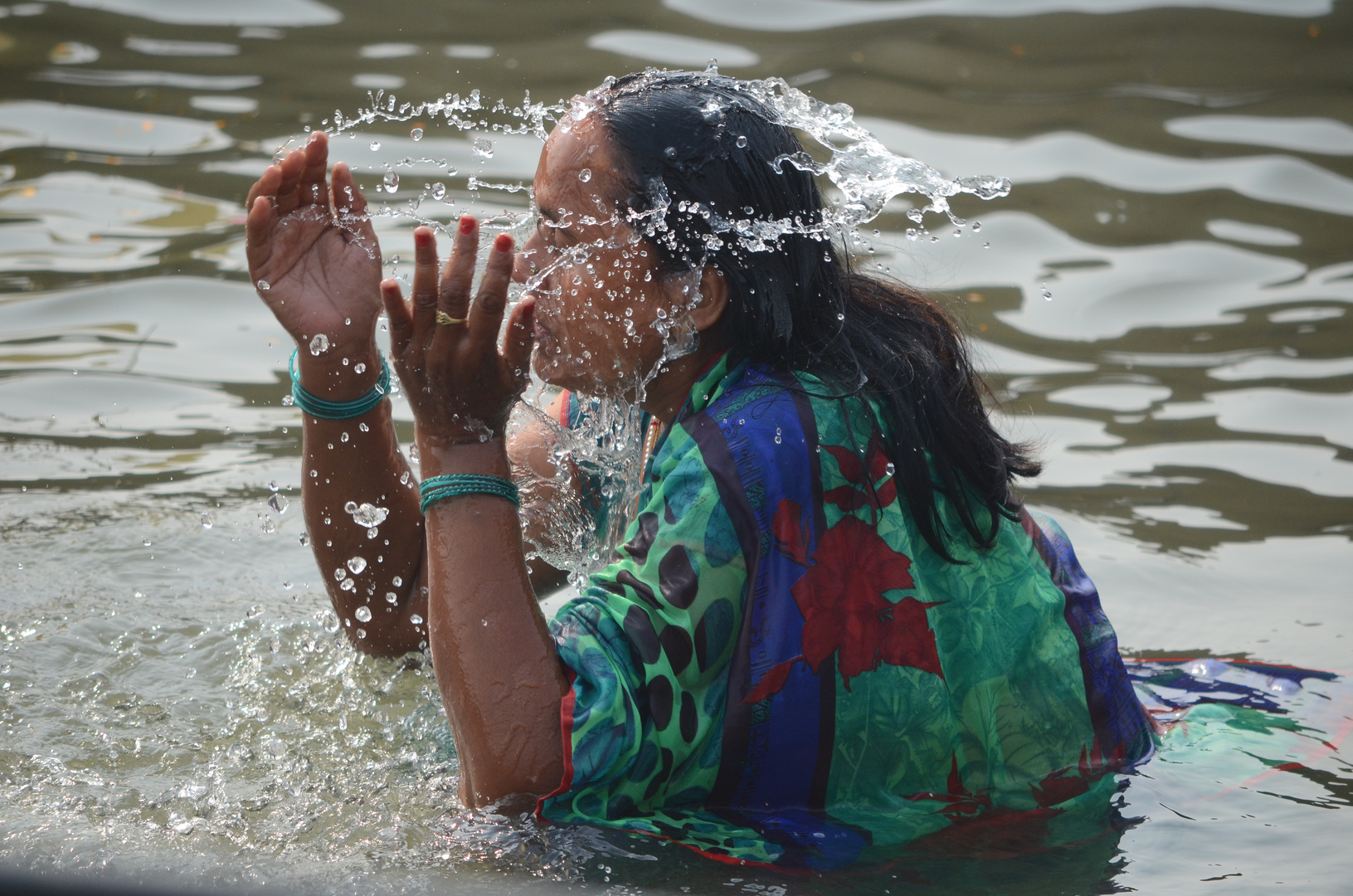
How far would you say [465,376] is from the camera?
2.37 meters

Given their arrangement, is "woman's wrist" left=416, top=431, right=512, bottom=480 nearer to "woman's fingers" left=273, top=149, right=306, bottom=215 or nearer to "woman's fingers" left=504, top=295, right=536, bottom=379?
"woman's fingers" left=504, top=295, right=536, bottom=379

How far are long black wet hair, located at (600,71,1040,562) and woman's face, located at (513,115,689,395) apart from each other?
0.14 feet

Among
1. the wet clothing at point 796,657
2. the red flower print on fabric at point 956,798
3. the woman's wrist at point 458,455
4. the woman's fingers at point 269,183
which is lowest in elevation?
the red flower print on fabric at point 956,798

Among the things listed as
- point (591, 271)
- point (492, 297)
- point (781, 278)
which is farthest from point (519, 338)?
point (781, 278)

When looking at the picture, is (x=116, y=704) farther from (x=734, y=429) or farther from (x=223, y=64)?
(x=223, y=64)

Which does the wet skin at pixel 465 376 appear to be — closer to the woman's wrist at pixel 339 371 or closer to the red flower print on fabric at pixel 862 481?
the woman's wrist at pixel 339 371

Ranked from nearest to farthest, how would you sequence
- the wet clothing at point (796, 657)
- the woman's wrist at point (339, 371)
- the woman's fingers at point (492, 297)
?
the woman's fingers at point (492, 297) < the wet clothing at point (796, 657) < the woman's wrist at point (339, 371)

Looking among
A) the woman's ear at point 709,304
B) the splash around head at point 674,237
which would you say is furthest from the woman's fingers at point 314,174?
the woman's ear at point 709,304

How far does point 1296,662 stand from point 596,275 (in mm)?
2333

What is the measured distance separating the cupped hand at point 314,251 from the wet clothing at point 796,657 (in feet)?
2.30

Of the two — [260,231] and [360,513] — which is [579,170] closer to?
[260,231]

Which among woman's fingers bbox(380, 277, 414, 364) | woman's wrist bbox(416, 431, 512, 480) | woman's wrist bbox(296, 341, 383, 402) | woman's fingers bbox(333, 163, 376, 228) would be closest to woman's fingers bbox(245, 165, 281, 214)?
woman's fingers bbox(333, 163, 376, 228)

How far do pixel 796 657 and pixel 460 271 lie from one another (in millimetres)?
855

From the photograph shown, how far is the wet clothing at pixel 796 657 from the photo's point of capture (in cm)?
238
